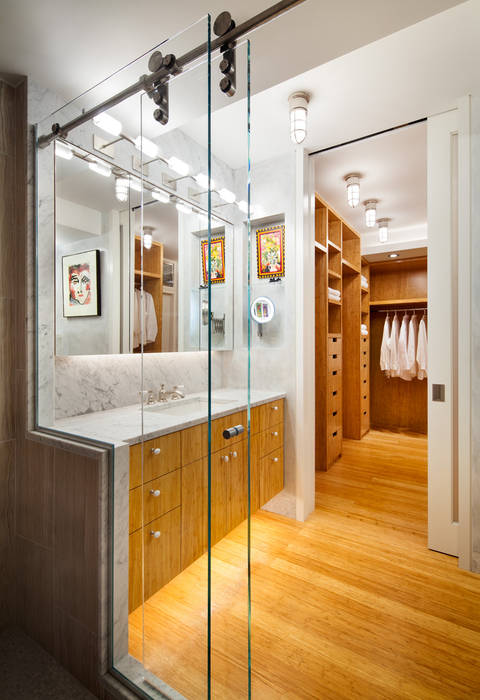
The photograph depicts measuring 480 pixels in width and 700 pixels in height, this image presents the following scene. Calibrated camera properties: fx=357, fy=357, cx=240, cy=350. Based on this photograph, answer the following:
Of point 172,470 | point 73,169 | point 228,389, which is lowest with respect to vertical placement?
point 172,470

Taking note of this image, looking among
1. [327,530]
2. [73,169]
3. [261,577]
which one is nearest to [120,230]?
[73,169]

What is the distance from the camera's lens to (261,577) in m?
1.92

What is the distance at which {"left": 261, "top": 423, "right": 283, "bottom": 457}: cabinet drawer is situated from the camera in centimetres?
221

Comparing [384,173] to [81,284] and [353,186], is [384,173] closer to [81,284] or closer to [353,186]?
[353,186]

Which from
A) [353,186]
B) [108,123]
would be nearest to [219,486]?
[108,123]

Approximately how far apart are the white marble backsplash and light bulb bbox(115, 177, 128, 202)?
2.75 ft

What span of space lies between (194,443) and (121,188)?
1.45m

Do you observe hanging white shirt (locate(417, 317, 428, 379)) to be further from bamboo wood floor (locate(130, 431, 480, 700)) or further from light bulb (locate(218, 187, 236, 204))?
light bulb (locate(218, 187, 236, 204))

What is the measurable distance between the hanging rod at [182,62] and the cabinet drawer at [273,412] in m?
1.71

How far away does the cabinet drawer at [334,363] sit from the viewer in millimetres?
3600

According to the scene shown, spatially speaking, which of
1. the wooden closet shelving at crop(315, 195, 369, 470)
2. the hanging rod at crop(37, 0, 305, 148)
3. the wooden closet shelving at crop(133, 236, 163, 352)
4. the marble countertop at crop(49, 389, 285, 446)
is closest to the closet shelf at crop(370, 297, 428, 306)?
the wooden closet shelving at crop(315, 195, 369, 470)

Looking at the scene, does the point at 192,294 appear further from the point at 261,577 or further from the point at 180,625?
the point at 261,577

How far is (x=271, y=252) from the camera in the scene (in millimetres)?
2271

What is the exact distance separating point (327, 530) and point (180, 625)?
160 centimetres
